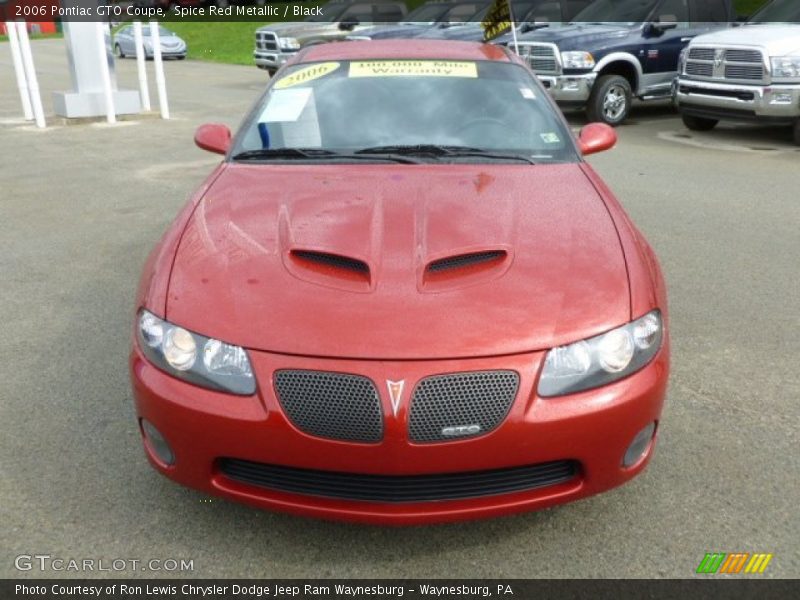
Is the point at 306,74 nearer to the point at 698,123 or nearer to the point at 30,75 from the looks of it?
the point at 698,123

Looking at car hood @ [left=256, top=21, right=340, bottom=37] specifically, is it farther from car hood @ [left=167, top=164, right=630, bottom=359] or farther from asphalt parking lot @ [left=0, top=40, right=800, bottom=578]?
car hood @ [left=167, top=164, right=630, bottom=359]

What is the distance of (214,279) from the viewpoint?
256 centimetres

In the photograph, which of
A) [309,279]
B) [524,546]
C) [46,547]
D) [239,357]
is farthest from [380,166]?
[46,547]

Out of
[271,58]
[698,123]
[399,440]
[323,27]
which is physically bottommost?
[271,58]

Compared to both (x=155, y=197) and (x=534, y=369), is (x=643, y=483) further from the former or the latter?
(x=155, y=197)

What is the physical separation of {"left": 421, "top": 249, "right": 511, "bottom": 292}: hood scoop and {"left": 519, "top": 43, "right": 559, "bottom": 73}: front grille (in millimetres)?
9643

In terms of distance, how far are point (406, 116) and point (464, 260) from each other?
4.36 feet

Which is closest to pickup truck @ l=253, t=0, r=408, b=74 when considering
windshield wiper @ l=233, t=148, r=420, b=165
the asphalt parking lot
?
the asphalt parking lot

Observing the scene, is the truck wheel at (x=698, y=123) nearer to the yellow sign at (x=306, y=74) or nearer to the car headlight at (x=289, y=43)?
the yellow sign at (x=306, y=74)

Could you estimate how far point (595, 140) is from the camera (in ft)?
13.0

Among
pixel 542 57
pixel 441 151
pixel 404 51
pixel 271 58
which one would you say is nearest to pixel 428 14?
pixel 271 58

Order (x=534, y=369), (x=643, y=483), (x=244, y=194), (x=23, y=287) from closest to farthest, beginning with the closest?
(x=534, y=369)
(x=643, y=483)
(x=244, y=194)
(x=23, y=287)

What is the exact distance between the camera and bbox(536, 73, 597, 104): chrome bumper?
11414 mm

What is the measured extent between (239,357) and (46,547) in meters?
1.02
